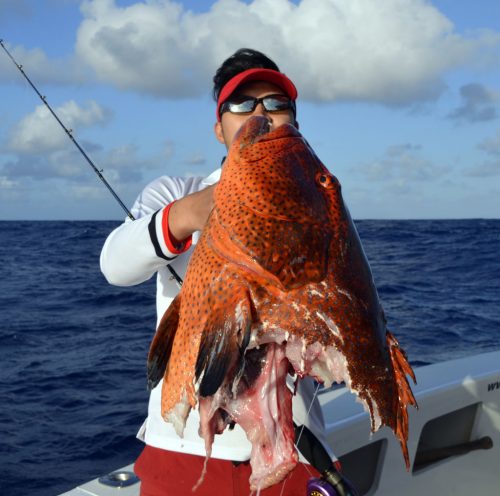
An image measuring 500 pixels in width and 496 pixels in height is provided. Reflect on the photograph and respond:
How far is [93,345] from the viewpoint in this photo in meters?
11.0

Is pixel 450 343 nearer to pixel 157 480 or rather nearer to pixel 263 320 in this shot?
pixel 157 480

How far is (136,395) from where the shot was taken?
26.9ft

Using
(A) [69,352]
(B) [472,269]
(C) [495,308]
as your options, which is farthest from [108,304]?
(B) [472,269]

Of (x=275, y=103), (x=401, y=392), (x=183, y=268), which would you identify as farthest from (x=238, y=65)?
(x=401, y=392)

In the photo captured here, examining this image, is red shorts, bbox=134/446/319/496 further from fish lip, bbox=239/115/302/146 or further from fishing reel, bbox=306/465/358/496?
fish lip, bbox=239/115/302/146

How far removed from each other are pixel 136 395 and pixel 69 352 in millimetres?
2788

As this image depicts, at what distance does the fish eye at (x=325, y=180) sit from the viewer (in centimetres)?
147

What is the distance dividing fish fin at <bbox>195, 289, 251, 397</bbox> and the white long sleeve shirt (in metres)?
0.55

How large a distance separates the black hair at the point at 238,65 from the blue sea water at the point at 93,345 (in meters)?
4.85

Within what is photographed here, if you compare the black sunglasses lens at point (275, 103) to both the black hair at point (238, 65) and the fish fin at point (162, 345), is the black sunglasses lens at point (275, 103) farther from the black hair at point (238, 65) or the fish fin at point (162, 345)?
the fish fin at point (162, 345)

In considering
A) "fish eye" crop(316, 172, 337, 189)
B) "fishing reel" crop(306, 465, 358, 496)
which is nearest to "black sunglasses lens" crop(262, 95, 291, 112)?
"fish eye" crop(316, 172, 337, 189)

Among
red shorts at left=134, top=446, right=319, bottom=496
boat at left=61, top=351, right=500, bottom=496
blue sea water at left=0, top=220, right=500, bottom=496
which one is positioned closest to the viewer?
red shorts at left=134, top=446, right=319, bottom=496

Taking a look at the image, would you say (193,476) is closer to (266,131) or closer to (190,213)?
(190,213)

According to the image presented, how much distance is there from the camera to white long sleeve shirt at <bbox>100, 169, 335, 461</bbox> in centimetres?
181
